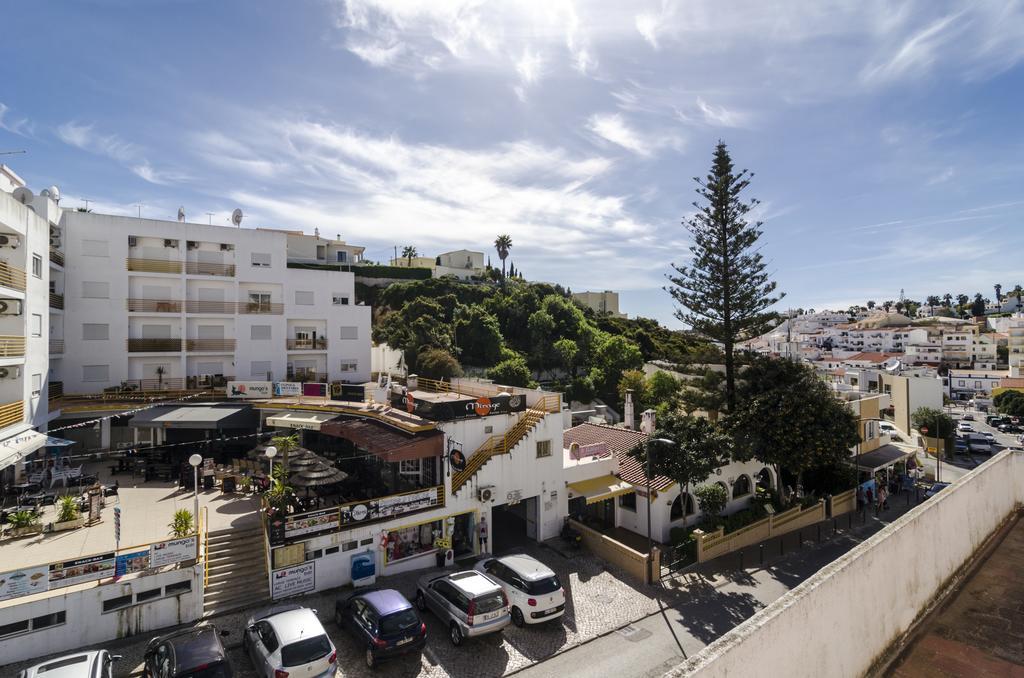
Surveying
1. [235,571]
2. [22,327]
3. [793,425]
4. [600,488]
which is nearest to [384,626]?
[235,571]

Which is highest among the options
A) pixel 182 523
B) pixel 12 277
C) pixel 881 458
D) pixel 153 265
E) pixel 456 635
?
pixel 153 265

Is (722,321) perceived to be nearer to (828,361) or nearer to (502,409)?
(502,409)

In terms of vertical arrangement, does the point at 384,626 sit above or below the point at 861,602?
below

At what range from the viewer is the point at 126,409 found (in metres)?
23.9

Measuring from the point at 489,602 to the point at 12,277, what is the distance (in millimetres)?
20785

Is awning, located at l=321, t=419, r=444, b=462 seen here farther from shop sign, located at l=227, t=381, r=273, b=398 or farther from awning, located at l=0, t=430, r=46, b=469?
awning, located at l=0, t=430, r=46, b=469

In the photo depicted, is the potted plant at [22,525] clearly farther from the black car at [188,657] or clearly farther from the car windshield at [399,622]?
the car windshield at [399,622]

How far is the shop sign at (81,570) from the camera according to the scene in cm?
1166

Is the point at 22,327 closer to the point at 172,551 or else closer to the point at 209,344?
the point at 209,344

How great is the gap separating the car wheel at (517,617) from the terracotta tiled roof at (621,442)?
8.16 metres

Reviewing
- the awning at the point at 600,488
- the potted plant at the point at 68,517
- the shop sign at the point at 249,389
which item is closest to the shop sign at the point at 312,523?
the potted plant at the point at 68,517

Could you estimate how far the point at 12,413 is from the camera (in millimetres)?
18703

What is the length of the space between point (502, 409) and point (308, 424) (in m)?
7.85

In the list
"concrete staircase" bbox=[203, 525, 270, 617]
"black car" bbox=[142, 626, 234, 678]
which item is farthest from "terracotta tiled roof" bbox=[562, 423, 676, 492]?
"black car" bbox=[142, 626, 234, 678]
